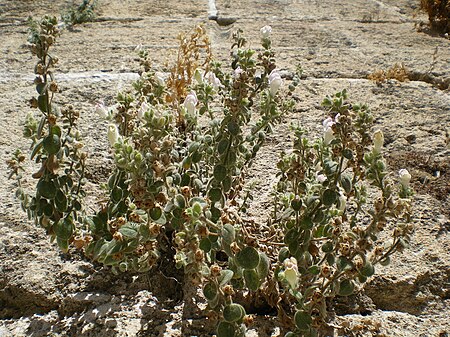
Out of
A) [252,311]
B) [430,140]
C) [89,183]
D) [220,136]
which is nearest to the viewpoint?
[220,136]

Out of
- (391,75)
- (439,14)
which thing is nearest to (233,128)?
(391,75)

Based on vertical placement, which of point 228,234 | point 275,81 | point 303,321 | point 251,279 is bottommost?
point 303,321

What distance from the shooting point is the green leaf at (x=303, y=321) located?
1.07m

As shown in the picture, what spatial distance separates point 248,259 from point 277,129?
117 centimetres

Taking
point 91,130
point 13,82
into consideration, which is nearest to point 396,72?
point 91,130

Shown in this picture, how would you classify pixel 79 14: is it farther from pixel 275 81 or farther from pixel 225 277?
pixel 225 277

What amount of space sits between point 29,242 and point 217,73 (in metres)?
0.88

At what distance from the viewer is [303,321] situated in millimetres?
1072

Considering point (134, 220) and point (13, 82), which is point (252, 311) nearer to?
point (134, 220)

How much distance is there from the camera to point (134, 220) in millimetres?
1172

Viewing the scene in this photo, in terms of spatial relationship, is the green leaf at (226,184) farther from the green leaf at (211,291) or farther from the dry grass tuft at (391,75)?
the dry grass tuft at (391,75)

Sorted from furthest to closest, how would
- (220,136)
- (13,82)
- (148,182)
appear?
(13,82), (220,136), (148,182)

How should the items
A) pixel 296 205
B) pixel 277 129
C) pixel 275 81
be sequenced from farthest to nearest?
pixel 277 129 → pixel 275 81 → pixel 296 205

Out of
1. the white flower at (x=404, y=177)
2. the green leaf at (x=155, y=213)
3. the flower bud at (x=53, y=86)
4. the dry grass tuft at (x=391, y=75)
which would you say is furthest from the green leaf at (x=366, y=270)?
the dry grass tuft at (x=391, y=75)
